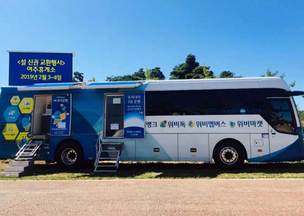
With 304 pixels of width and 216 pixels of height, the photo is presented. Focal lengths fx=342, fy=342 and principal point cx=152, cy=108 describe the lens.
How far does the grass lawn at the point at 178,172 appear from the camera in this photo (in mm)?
10875

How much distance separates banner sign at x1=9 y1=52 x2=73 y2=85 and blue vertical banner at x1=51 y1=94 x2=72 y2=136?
7295 millimetres

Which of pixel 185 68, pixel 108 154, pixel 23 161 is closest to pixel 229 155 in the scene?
pixel 108 154

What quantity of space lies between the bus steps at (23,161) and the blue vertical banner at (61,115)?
82 cm

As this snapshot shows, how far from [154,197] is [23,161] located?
6.61 metres

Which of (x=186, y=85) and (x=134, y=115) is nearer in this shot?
(x=186, y=85)

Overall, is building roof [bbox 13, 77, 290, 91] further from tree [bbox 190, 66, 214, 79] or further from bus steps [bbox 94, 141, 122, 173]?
tree [bbox 190, 66, 214, 79]

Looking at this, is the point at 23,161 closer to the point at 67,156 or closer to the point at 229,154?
the point at 67,156

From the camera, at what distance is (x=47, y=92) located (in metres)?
13.5

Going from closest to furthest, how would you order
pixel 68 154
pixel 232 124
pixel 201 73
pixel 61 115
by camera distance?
pixel 232 124
pixel 68 154
pixel 61 115
pixel 201 73

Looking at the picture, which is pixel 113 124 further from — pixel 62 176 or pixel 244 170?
pixel 244 170

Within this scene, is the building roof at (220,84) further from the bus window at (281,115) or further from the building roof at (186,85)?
the bus window at (281,115)

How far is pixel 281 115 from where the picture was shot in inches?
465

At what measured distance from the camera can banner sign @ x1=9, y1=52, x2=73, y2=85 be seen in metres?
19.8

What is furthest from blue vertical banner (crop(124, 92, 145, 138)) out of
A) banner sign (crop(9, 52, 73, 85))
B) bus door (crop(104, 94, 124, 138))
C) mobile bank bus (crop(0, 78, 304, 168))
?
banner sign (crop(9, 52, 73, 85))
